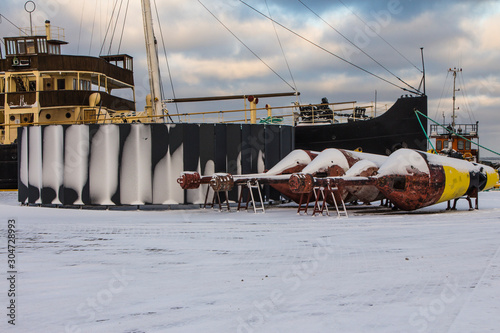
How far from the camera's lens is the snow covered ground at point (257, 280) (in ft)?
14.2

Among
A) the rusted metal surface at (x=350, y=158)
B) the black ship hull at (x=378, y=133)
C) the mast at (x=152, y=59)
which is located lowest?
the rusted metal surface at (x=350, y=158)

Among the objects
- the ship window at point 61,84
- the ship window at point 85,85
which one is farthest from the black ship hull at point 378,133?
the ship window at point 61,84

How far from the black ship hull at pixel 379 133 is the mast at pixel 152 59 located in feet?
20.1

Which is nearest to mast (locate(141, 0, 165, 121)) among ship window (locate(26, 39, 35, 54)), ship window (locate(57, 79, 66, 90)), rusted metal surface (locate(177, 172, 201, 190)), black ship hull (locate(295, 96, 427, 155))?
black ship hull (locate(295, 96, 427, 155))

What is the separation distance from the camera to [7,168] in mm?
26094

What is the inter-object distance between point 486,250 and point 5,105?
2563cm

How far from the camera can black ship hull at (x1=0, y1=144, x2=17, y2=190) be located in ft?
84.6

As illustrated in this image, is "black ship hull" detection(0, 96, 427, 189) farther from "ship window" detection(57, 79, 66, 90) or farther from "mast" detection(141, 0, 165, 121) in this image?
"ship window" detection(57, 79, 66, 90)

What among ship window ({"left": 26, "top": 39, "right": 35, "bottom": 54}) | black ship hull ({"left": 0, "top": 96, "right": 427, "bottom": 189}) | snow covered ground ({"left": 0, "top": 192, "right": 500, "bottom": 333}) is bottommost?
snow covered ground ({"left": 0, "top": 192, "right": 500, "bottom": 333})

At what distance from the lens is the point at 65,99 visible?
2631cm

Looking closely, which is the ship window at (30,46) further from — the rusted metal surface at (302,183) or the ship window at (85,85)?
the rusted metal surface at (302,183)

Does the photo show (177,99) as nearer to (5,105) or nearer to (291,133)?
(291,133)

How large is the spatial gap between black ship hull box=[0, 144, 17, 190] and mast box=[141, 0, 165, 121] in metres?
9.16

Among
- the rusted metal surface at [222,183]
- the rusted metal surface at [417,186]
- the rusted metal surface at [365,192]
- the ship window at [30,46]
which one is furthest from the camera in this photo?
the ship window at [30,46]
